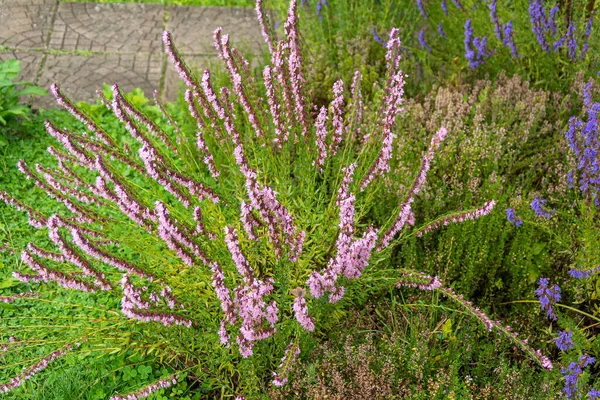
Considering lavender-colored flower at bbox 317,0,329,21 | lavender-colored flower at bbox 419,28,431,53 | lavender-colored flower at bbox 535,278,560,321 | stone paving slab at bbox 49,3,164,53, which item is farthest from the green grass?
lavender-colored flower at bbox 535,278,560,321

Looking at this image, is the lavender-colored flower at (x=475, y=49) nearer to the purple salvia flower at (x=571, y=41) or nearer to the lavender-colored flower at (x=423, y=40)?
the lavender-colored flower at (x=423, y=40)

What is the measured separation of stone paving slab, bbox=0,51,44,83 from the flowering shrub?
2.13 meters

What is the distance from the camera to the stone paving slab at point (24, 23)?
5363 millimetres

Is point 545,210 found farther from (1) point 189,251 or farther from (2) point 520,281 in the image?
(1) point 189,251

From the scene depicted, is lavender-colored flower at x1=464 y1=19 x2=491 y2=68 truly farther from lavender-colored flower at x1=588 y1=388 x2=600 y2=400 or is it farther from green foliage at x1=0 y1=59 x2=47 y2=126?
green foliage at x1=0 y1=59 x2=47 y2=126

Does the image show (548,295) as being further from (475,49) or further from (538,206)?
(475,49)

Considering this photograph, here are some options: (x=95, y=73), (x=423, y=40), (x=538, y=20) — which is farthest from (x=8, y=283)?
(x=538, y=20)

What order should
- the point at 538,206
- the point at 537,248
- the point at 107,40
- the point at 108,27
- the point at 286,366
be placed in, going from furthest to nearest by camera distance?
the point at 108,27 < the point at 107,40 < the point at 537,248 < the point at 538,206 < the point at 286,366

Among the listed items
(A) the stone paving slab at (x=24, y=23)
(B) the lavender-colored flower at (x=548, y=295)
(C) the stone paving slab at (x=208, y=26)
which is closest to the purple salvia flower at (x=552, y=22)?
(B) the lavender-colored flower at (x=548, y=295)

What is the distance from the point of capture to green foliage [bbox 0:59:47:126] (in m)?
4.40

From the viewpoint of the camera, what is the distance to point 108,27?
563 centimetres

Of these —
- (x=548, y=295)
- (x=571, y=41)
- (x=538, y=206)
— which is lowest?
→ (x=548, y=295)

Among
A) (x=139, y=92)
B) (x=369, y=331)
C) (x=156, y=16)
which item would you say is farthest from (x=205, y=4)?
(x=369, y=331)

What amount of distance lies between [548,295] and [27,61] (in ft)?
14.4
